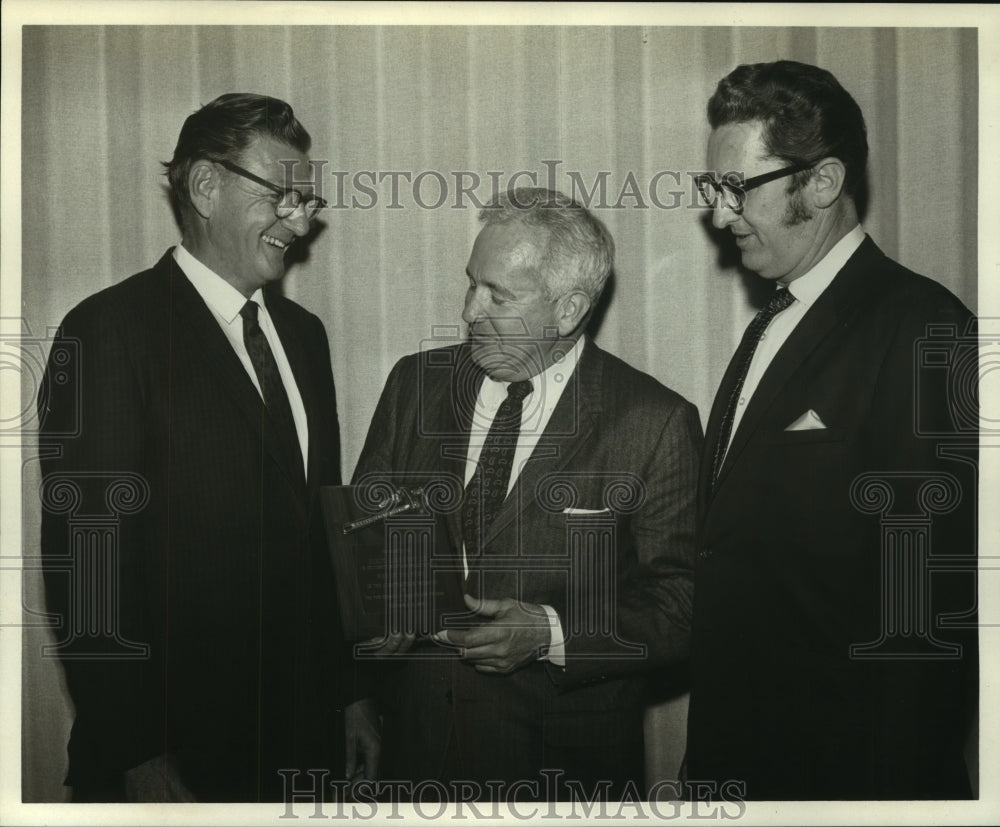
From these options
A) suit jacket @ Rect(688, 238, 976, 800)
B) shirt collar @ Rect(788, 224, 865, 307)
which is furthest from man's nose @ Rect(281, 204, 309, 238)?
shirt collar @ Rect(788, 224, 865, 307)

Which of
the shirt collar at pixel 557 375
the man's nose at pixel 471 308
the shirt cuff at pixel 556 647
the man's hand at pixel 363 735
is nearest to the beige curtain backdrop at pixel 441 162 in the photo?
the man's nose at pixel 471 308

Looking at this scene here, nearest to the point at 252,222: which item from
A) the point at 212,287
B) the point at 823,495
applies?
the point at 212,287

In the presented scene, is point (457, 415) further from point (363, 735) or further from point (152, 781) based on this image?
point (152, 781)

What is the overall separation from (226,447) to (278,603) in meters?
0.48

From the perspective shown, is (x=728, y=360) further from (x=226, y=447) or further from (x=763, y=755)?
(x=226, y=447)

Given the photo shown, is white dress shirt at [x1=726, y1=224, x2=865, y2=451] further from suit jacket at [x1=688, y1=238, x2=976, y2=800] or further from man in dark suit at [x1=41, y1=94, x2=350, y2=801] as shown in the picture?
man in dark suit at [x1=41, y1=94, x2=350, y2=801]

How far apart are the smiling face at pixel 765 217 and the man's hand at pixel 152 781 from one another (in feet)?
7.43

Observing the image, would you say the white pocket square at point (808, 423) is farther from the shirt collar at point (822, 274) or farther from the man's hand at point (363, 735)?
the man's hand at point (363, 735)

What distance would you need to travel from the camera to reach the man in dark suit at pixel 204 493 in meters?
2.90

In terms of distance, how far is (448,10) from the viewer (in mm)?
2973

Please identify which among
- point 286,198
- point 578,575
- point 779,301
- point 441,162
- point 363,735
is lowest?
point 363,735

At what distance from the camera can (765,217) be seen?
2883 millimetres

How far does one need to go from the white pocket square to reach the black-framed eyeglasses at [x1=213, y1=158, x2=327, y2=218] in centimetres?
150

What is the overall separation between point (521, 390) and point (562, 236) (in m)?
0.46
